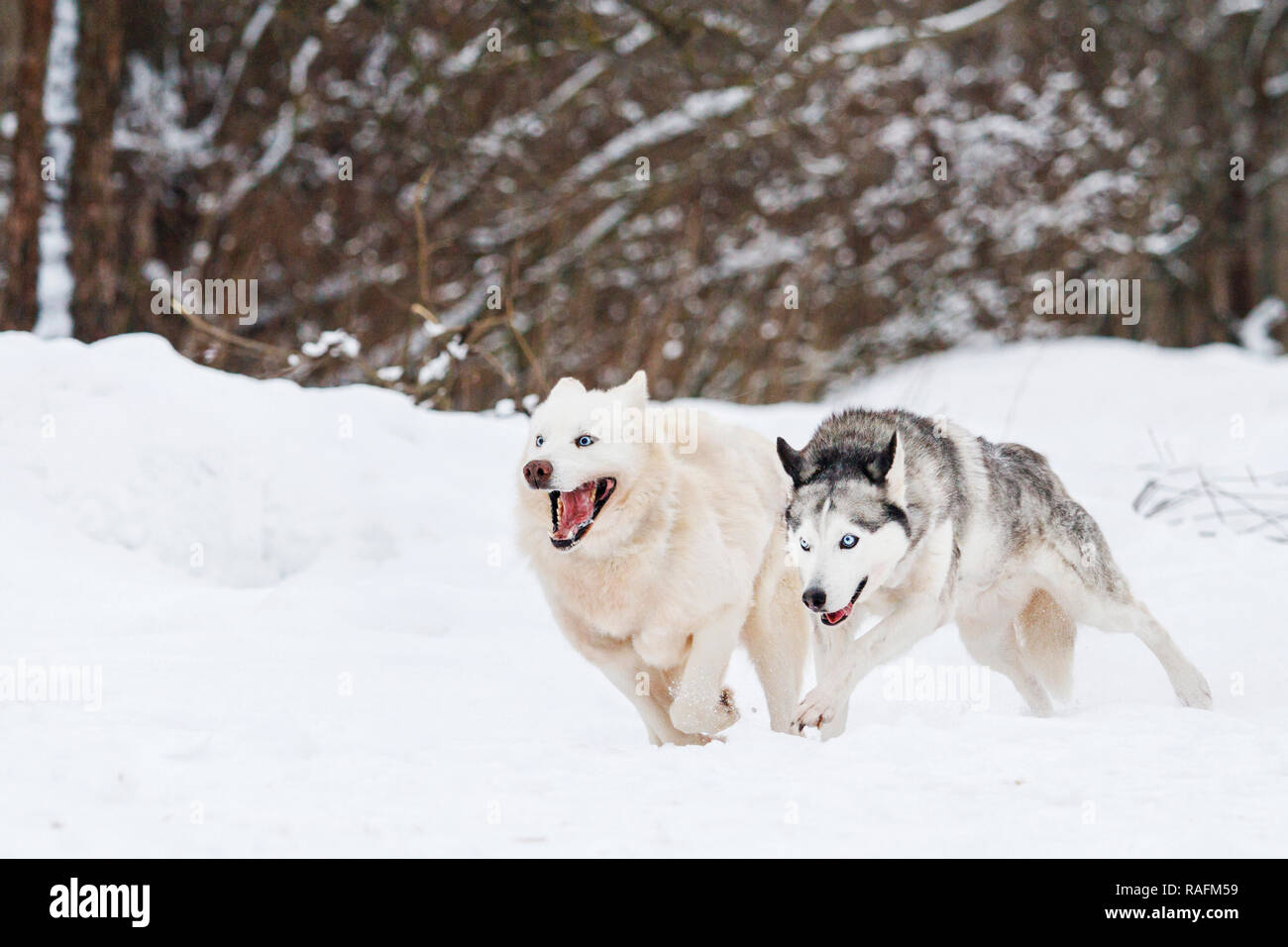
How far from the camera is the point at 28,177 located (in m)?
10.8

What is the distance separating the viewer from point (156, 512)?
22.5 feet

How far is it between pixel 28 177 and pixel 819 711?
353 inches

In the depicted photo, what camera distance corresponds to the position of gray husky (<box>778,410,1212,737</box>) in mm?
4516

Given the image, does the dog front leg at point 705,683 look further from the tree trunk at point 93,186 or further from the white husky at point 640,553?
the tree trunk at point 93,186

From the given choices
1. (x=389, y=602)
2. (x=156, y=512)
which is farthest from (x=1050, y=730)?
(x=156, y=512)

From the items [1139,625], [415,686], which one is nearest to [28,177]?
[415,686]

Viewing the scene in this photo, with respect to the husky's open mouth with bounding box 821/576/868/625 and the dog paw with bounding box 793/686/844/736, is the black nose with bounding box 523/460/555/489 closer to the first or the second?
the husky's open mouth with bounding box 821/576/868/625

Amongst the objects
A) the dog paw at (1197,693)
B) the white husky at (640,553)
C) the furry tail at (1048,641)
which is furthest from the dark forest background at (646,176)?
the dog paw at (1197,693)

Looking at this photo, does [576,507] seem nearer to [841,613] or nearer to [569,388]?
[569,388]

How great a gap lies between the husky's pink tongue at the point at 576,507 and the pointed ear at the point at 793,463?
27.4 inches
